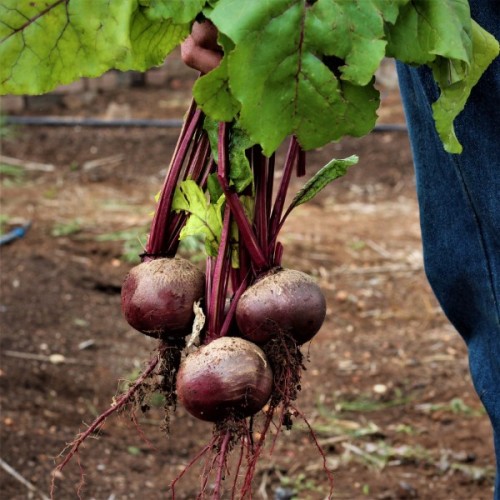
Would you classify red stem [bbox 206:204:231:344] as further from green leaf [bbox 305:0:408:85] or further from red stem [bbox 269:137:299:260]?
green leaf [bbox 305:0:408:85]

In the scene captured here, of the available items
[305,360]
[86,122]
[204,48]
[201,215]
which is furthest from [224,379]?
[86,122]

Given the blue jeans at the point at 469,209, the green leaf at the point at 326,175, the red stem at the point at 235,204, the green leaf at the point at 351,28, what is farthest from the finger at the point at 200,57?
the blue jeans at the point at 469,209

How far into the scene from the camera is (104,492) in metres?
2.79

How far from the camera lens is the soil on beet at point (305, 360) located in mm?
2926

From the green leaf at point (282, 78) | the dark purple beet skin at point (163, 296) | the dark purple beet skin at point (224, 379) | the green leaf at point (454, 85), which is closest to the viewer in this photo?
the green leaf at point (282, 78)

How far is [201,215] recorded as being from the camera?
63.7 inches

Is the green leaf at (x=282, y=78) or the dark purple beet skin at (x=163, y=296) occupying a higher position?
the green leaf at (x=282, y=78)

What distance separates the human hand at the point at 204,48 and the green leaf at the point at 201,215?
233 millimetres

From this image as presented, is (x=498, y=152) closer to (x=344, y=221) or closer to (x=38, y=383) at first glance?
(x=38, y=383)

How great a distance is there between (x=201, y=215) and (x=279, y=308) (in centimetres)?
21

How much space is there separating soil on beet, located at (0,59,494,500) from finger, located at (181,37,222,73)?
469 millimetres

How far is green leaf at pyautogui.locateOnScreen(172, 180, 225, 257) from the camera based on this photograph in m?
1.61

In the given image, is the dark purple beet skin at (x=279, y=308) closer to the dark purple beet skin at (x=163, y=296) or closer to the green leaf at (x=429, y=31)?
the dark purple beet skin at (x=163, y=296)

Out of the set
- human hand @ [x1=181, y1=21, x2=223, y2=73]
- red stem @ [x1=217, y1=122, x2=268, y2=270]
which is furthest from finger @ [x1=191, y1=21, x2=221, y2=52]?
red stem @ [x1=217, y1=122, x2=268, y2=270]
